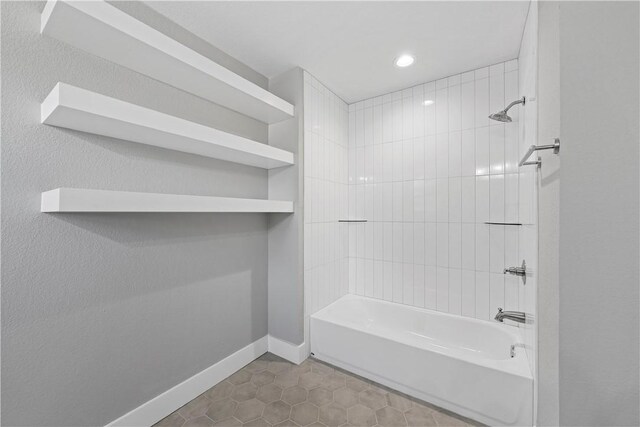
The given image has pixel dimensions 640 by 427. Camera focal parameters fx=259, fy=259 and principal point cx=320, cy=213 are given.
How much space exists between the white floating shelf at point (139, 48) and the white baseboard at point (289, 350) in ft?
6.20

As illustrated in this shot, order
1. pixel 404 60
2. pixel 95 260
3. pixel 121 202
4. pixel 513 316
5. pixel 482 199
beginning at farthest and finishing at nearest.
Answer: pixel 482 199 < pixel 404 60 < pixel 513 316 < pixel 95 260 < pixel 121 202

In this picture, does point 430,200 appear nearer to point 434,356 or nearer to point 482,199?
point 482,199

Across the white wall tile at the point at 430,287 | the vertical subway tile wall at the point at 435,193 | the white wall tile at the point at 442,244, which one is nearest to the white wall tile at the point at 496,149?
the vertical subway tile wall at the point at 435,193

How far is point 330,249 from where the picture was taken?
249 cm

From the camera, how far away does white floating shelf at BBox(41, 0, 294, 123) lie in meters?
1.08

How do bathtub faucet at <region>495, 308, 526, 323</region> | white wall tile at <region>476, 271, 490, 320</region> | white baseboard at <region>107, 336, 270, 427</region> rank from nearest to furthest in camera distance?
white baseboard at <region>107, 336, 270, 427</region> < bathtub faucet at <region>495, 308, 526, 323</region> < white wall tile at <region>476, 271, 490, 320</region>

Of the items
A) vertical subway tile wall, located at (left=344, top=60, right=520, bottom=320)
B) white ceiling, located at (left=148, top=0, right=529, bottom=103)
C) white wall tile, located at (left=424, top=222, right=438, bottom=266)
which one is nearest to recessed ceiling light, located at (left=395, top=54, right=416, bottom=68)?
white ceiling, located at (left=148, top=0, right=529, bottom=103)

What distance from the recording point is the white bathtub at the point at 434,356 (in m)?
1.44

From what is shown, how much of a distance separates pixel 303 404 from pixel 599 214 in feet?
5.79

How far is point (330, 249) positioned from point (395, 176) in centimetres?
94

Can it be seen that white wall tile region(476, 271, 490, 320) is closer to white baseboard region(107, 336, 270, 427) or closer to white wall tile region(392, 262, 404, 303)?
white wall tile region(392, 262, 404, 303)

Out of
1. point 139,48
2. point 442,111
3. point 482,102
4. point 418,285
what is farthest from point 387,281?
point 139,48

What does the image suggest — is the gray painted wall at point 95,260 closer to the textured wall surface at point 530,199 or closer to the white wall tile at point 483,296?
the textured wall surface at point 530,199

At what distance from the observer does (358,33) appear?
66.9 inches
